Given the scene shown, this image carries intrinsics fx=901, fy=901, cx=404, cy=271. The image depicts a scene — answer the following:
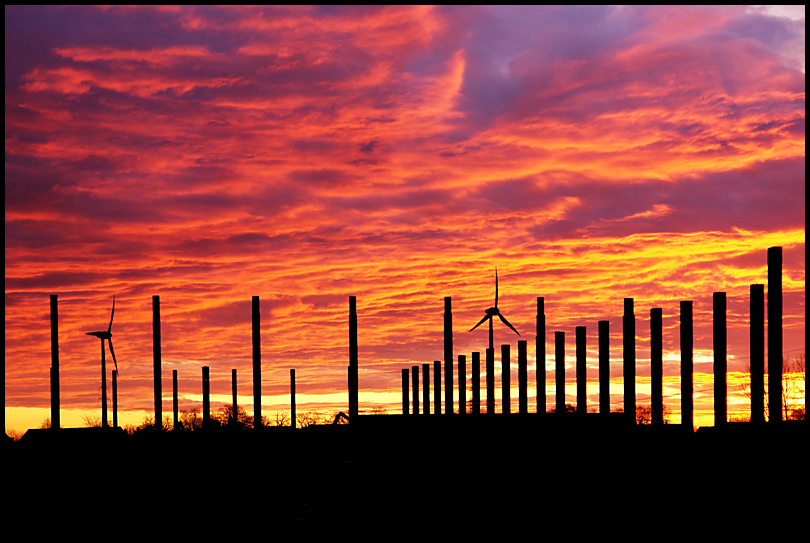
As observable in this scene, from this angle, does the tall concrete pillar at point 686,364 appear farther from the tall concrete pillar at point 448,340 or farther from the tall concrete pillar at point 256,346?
the tall concrete pillar at point 256,346

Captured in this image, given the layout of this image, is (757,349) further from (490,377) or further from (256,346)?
(490,377)

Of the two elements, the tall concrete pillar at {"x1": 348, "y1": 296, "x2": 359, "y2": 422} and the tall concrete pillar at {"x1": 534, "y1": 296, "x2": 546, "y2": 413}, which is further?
the tall concrete pillar at {"x1": 534, "y1": 296, "x2": 546, "y2": 413}

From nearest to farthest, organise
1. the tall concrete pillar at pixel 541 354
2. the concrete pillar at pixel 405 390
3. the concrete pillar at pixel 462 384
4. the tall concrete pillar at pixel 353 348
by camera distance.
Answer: the tall concrete pillar at pixel 353 348 → the tall concrete pillar at pixel 541 354 → the concrete pillar at pixel 462 384 → the concrete pillar at pixel 405 390

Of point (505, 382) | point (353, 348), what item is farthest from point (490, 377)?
point (353, 348)

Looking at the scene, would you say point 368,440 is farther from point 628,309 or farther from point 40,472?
point 628,309

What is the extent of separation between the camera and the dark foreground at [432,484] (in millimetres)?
28078

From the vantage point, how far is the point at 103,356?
266ft

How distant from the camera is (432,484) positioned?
34.2m

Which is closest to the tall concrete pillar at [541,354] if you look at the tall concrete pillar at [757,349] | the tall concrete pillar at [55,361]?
the tall concrete pillar at [757,349]

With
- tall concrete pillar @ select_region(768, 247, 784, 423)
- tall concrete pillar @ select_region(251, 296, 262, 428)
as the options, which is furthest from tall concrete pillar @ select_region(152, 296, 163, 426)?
tall concrete pillar @ select_region(768, 247, 784, 423)

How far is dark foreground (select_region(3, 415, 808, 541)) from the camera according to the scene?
28.1 meters

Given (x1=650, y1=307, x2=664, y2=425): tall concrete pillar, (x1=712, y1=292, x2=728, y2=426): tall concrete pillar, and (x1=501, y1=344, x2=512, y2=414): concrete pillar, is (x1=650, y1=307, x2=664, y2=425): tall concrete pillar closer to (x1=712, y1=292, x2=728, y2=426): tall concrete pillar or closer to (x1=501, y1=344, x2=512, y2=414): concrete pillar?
(x1=712, y1=292, x2=728, y2=426): tall concrete pillar

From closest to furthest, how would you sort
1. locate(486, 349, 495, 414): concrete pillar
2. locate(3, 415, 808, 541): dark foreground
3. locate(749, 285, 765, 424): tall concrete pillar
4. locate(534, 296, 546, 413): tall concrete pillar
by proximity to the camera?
locate(3, 415, 808, 541): dark foreground → locate(749, 285, 765, 424): tall concrete pillar → locate(534, 296, 546, 413): tall concrete pillar → locate(486, 349, 495, 414): concrete pillar

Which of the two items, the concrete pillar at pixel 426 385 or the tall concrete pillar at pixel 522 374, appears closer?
the tall concrete pillar at pixel 522 374
